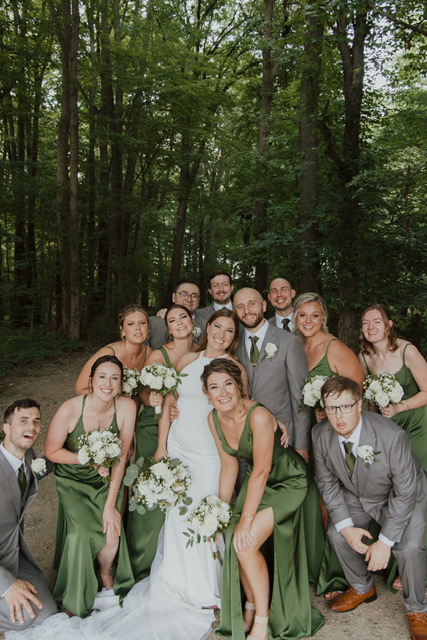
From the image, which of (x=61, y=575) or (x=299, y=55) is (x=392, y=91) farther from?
(x=61, y=575)

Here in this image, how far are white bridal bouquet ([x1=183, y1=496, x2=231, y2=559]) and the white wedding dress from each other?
0.42 metres

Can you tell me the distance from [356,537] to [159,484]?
4.79 ft

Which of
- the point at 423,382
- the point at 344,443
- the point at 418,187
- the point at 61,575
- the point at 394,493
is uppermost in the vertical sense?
the point at 418,187

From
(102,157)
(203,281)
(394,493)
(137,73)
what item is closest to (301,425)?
(394,493)

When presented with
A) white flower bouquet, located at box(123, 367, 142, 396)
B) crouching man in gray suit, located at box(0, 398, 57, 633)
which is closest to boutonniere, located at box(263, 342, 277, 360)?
white flower bouquet, located at box(123, 367, 142, 396)

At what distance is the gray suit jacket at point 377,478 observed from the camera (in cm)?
333

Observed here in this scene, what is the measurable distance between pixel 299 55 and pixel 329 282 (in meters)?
4.21

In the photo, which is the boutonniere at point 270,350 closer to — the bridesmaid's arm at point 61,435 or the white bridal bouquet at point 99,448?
the white bridal bouquet at point 99,448

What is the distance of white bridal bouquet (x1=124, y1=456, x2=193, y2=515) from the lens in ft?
11.2

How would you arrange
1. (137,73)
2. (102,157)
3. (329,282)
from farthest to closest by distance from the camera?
(102,157) < (137,73) < (329,282)

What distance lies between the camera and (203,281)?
85.4 feet

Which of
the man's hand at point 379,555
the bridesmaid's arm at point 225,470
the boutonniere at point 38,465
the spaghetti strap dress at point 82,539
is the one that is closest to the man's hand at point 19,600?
the spaghetti strap dress at point 82,539

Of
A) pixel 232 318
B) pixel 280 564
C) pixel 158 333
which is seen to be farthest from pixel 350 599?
pixel 158 333

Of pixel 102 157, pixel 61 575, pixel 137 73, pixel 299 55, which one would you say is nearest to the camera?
pixel 61 575
